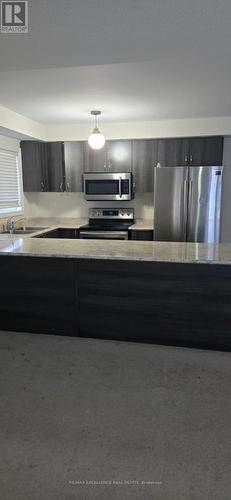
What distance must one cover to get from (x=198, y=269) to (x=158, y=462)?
1.41 m

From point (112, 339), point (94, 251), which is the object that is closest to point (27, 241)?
point (94, 251)

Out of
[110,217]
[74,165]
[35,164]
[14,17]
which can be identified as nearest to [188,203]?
[110,217]

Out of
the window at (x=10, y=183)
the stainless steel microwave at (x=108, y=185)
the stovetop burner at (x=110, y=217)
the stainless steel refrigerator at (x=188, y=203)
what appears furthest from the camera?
the stovetop burner at (x=110, y=217)

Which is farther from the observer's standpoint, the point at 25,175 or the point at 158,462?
the point at 25,175

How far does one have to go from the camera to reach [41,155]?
210 inches

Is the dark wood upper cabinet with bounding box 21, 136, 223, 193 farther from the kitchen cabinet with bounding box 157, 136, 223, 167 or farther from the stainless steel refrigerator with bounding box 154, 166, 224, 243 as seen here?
the stainless steel refrigerator with bounding box 154, 166, 224, 243

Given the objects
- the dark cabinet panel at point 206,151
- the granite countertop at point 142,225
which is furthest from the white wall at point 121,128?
the granite countertop at point 142,225

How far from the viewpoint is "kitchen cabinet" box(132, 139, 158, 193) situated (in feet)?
16.4

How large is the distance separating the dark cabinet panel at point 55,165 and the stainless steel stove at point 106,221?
27.2 inches

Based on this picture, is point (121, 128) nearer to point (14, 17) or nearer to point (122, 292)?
point (122, 292)

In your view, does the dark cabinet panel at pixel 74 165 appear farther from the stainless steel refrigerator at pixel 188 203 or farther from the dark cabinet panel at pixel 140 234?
the stainless steel refrigerator at pixel 188 203

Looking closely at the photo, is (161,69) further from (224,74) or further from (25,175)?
(25,175)

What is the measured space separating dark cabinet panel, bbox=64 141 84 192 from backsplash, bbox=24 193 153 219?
0.41 meters

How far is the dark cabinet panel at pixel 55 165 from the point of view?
529 centimetres
